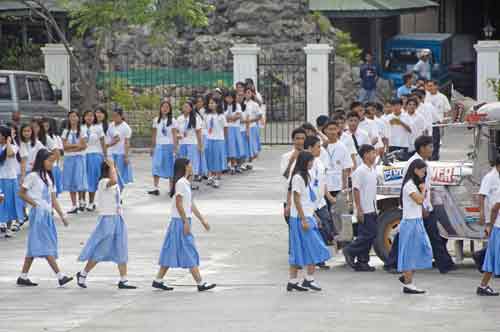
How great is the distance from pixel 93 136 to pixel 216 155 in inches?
139

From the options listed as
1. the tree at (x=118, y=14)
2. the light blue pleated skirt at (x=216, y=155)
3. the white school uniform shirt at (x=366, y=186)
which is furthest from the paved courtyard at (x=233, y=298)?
the tree at (x=118, y=14)

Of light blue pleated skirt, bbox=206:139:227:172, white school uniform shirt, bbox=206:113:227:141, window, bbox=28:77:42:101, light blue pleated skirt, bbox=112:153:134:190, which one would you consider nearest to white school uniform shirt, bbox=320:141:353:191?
light blue pleated skirt, bbox=112:153:134:190

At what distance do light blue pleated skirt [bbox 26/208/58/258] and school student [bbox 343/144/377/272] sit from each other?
3.44 meters

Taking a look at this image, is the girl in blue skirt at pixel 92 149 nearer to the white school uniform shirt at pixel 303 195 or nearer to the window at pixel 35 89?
the window at pixel 35 89

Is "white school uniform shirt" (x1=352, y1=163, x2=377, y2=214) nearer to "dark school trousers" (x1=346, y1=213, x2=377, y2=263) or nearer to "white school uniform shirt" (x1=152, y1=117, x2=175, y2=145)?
"dark school trousers" (x1=346, y1=213, x2=377, y2=263)

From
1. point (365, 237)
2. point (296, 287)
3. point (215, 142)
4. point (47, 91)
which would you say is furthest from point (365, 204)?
point (47, 91)

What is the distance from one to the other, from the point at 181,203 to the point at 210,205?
740 centimetres

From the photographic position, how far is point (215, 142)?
24.5 m

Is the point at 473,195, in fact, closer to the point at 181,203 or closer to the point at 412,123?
the point at 181,203

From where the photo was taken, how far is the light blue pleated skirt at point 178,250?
47.8 ft

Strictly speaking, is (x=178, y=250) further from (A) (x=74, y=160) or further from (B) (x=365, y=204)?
(A) (x=74, y=160)

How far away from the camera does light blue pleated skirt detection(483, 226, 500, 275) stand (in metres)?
13.9

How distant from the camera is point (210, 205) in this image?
2194cm

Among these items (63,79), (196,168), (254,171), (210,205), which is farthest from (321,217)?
(63,79)
